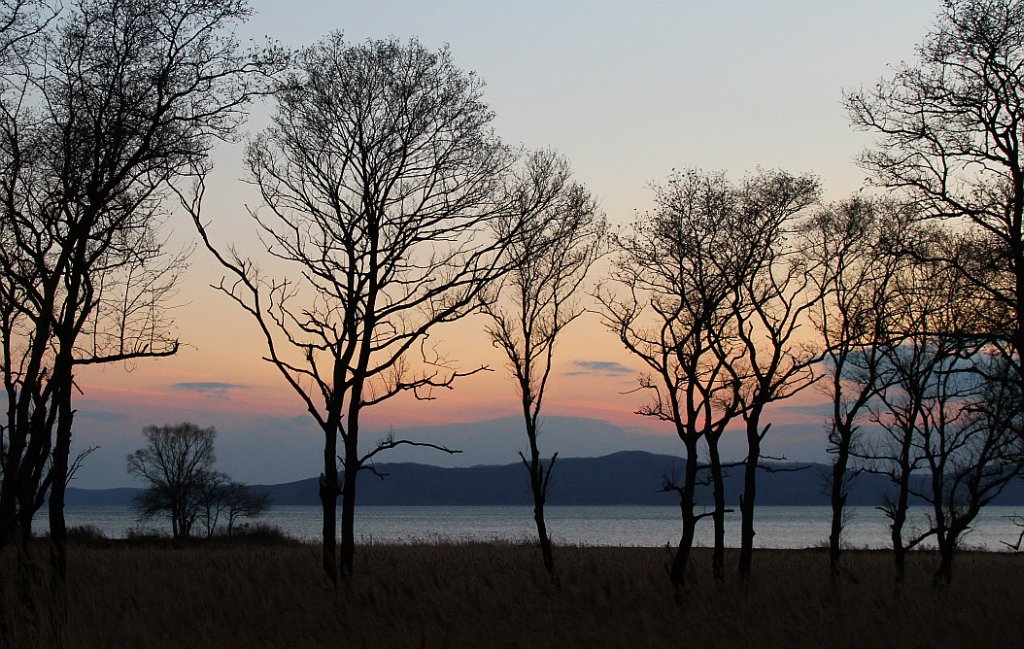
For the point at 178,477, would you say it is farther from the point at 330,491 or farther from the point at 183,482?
the point at 330,491

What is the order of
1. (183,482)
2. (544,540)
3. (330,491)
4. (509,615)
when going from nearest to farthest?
(509,615) → (330,491) → (544,540) → (183,482)

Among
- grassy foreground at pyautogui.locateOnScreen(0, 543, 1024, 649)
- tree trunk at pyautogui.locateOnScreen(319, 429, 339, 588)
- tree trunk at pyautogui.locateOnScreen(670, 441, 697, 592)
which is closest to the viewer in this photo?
grassy foreground at pyautogui.locateOnScreen(0, 543, 1024, 649)

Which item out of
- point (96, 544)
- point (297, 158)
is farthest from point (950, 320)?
point (96, 544)

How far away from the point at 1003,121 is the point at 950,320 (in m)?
7.44

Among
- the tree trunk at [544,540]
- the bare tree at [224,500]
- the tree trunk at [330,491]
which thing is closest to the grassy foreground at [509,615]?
the tree trunk at [330,491]

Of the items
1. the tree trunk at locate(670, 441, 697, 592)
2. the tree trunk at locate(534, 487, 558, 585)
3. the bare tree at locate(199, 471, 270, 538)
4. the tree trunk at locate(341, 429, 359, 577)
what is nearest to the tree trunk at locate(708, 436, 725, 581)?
the tree trunk at locate(670, 441, 697, 592)

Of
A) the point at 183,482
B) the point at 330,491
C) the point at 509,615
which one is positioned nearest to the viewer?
the point at 509,615

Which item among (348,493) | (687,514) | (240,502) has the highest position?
(348,493)

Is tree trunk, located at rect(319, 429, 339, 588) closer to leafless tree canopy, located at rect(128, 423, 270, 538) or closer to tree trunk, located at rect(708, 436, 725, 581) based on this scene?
tree trunk, located at rect(708, 436, 725, 581)

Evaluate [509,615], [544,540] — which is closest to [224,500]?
[544,540]

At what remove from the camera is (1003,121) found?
15.4 metres

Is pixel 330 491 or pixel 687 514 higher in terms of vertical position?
pixel 330 491

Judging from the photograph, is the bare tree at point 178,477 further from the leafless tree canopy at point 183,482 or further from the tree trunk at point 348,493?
the tree trunk at point 348,493

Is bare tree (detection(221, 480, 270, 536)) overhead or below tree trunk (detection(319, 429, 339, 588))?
below
